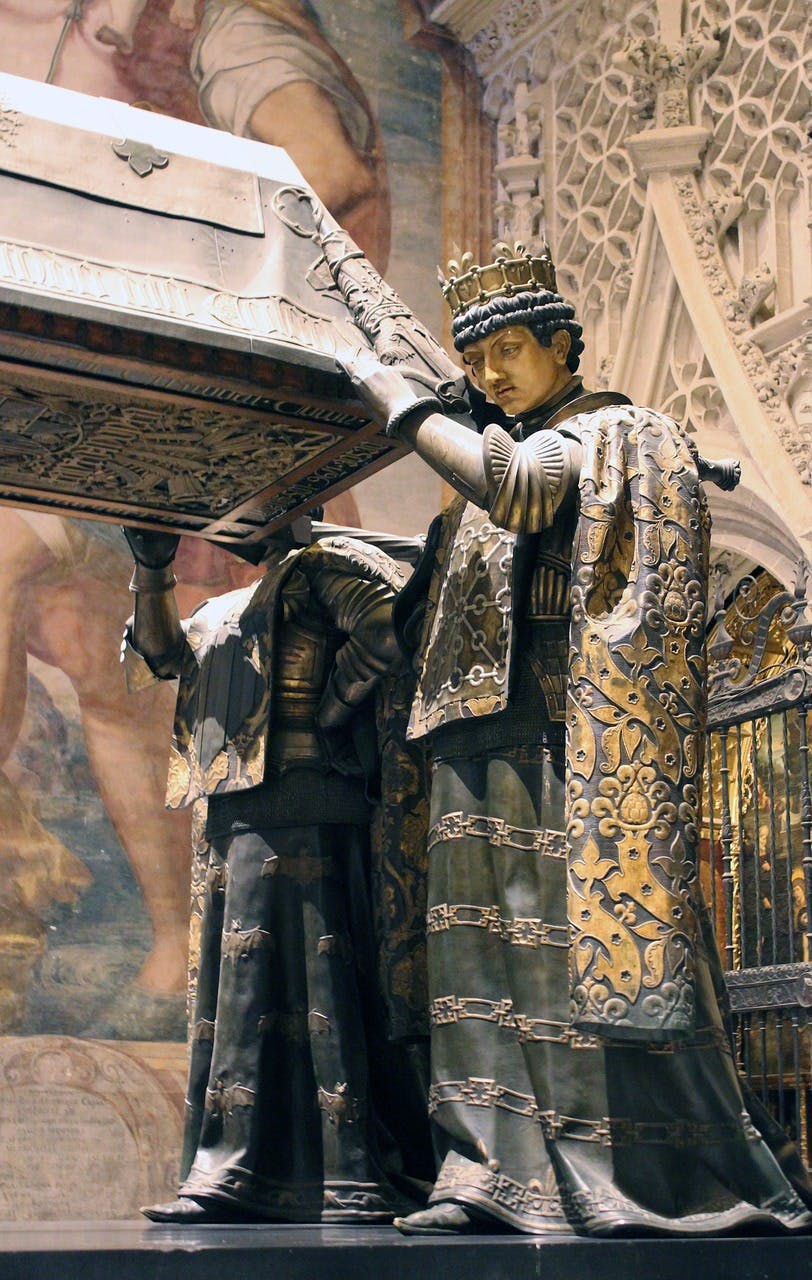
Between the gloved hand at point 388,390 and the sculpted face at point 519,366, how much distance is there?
0.13 meters

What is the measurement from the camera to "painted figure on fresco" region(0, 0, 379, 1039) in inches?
332

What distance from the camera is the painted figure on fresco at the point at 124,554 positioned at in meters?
8.43

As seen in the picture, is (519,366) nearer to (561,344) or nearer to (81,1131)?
(561,344)

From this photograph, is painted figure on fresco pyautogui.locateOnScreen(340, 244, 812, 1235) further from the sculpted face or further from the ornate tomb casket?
the ornate tomb casket

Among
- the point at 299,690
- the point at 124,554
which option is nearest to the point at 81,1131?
the point at 124,554

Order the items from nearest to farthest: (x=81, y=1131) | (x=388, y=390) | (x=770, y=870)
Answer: (x=388, y=390) → (x=770, y=870) → (x=81, y=1131)

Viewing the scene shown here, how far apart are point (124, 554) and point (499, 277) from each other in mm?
5532

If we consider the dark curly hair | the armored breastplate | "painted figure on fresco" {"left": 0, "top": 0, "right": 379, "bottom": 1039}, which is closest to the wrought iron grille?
the armored breastplate

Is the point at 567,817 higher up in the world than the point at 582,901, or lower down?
higher up

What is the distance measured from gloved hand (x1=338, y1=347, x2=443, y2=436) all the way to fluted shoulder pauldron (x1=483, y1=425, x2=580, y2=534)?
0.19 meters

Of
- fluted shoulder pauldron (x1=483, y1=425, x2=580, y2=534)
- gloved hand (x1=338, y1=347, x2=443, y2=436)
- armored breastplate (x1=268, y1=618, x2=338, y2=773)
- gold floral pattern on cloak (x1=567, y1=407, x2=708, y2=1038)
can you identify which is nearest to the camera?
gold floral pattern on cloak (x1=567, y1=407, x2=708, y2=1038)

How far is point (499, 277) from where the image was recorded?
3.67 meters

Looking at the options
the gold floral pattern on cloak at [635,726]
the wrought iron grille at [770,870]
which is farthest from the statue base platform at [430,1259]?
the wrought iron grille at [770,870]

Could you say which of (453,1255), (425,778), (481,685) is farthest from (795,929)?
(453,1255)
